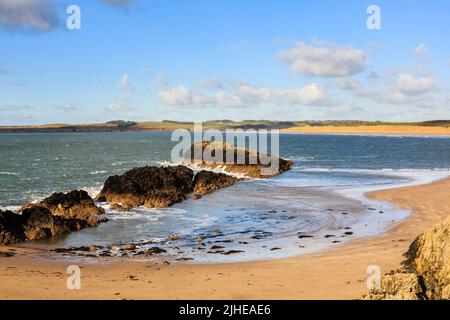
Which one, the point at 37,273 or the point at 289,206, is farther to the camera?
the point at 289,206

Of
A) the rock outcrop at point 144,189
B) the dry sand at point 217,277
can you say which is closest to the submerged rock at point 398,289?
the dry sand at point 217,277

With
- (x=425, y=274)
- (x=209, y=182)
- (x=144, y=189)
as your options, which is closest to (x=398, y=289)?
(x=425, y=274)

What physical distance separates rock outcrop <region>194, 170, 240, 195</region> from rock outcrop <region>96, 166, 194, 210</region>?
1.08m

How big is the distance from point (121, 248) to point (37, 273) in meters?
4.20

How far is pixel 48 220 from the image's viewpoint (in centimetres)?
2056

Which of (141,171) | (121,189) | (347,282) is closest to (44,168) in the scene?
(141,171)

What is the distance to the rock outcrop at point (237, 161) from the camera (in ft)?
155

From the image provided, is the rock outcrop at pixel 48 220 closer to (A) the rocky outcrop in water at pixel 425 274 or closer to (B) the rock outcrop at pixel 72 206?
(B) the rock outcrop at pixel 72 206

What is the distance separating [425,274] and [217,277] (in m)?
5.50

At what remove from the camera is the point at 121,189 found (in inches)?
1147
